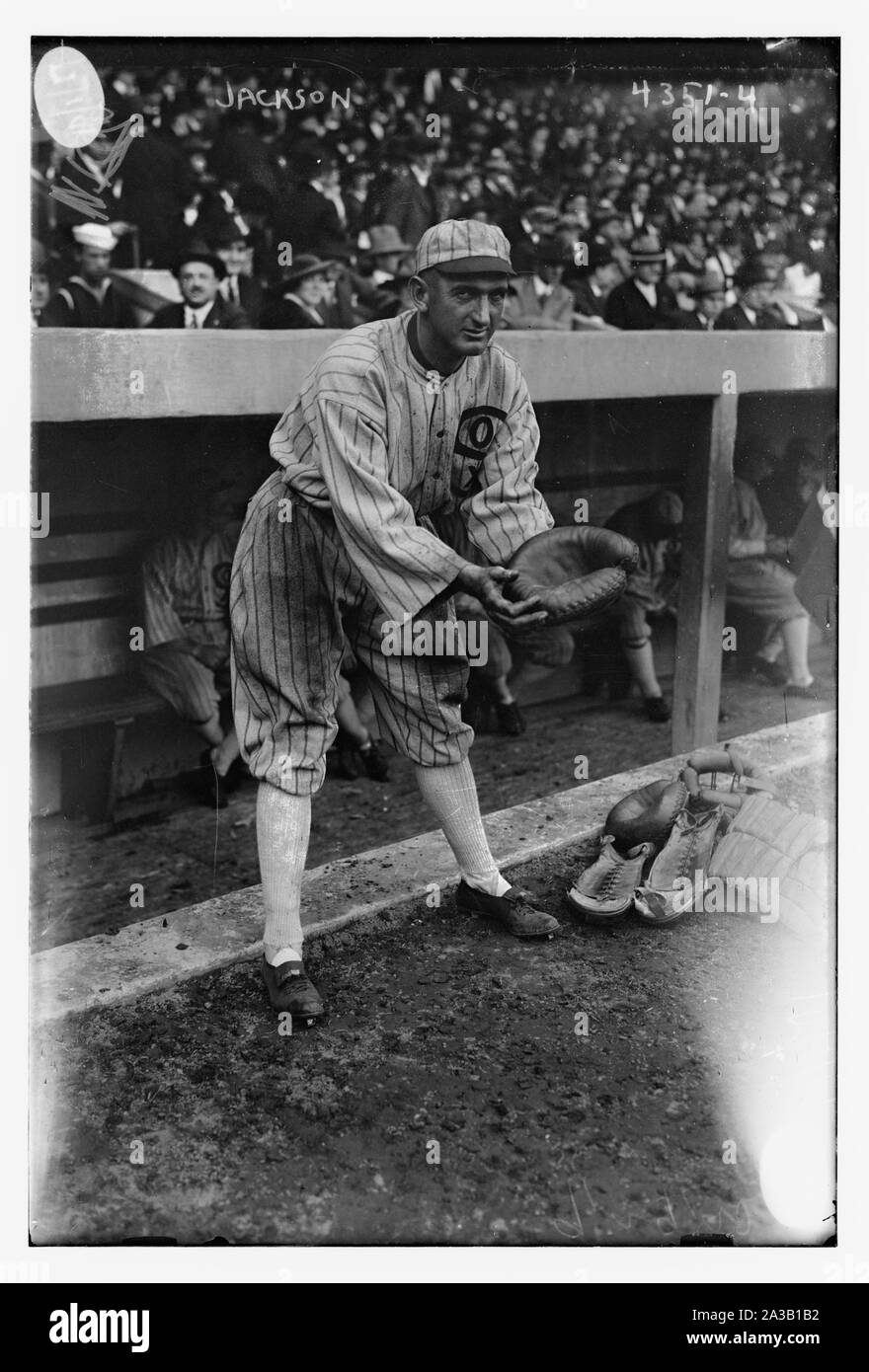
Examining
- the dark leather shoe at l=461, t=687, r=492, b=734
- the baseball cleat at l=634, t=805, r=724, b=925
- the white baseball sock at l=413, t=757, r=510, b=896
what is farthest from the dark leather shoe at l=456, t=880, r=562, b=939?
the dark leather shoe at l=461, t=687, r=492, b=734

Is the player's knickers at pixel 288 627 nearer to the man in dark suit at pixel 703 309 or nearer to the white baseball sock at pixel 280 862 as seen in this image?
the white baseball sock at pixel 280 862

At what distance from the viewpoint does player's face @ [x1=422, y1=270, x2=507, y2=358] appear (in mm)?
2662

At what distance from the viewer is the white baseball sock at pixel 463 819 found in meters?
3.05

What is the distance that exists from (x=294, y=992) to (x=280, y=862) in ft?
0.89

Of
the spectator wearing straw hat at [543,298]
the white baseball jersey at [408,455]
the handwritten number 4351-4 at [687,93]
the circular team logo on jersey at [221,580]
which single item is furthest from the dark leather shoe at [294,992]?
the handwritten number 4351-4 at [687,93]

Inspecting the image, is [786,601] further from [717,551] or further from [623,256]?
[623,256]

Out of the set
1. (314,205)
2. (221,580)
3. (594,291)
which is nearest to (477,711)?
(221,580)

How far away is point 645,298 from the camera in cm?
373

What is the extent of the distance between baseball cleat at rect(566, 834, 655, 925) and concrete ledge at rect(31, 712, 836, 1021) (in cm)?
16

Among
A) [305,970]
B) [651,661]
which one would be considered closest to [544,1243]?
[305,970]

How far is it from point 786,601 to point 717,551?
0.43 metres

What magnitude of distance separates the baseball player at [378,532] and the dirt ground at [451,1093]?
197 millimetres

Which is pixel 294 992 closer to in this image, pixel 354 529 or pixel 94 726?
pixel 354 529

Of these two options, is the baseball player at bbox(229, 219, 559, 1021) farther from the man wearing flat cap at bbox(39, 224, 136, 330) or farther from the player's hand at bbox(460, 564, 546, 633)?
the man wearing flat cap at bbox(39, 224, 136, 330)
